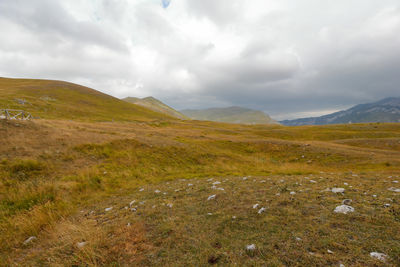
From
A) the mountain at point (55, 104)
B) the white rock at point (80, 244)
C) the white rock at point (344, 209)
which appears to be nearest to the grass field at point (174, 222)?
the white rock at point (80, 244)

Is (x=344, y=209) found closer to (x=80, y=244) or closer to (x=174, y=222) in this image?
(x=174, y=222)

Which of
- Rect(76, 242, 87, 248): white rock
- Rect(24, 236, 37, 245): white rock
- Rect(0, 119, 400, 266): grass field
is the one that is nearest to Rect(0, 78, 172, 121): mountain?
Rect(0, 119, 400, 266): grass field

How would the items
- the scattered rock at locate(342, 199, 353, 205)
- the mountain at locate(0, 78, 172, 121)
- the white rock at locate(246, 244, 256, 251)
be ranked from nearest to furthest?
1. the white rock at locate(246, 244, 256, 251)
2. the scattered rock at locate(342, 199, 353, 205)
3. the mountain at locate(0, 78, 172, 121)

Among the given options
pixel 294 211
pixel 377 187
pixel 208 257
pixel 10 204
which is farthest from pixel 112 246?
pixel 377 187

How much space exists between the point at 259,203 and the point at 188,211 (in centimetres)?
281

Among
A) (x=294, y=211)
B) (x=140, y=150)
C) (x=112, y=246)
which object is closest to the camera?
(x=112, y=246)

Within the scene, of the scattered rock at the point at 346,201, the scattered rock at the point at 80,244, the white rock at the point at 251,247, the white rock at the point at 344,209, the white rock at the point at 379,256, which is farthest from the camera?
the scattered rock at the point at 346,201

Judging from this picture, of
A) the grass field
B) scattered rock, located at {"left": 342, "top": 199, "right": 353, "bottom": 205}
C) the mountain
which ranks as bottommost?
the grass field

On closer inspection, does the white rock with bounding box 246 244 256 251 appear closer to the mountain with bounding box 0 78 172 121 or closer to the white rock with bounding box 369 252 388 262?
the white rock with bounding box 369 252 388 262

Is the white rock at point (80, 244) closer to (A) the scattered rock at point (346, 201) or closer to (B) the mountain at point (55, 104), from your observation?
(A) the scattered rock at point (346, 201)

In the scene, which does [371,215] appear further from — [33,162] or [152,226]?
[33,162]

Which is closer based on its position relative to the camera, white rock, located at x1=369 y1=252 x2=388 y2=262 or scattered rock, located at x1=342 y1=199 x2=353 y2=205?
white rock, located at x1=369 y1=252 x2=388 y2=262

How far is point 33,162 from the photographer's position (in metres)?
11.3

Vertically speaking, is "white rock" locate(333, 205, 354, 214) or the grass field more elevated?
"white rock" locate(333, 205, 354, 214)
